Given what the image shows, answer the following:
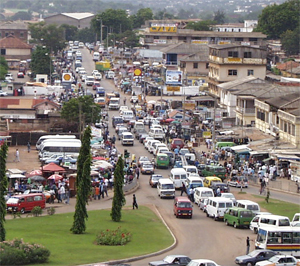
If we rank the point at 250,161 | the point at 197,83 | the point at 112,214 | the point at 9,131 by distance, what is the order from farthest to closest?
the point at 197,83, the point at 9,131, the point at 250,161, the point at 112,214

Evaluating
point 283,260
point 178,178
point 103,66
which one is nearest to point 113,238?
point 283,260

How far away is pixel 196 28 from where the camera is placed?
16362 centimetres

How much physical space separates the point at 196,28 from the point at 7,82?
71020 mm

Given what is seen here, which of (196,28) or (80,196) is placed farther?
(196,28)

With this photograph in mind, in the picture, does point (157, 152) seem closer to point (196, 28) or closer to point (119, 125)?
point (119, 125)

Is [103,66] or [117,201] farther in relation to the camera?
[103,66]

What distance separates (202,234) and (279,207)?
7.72m

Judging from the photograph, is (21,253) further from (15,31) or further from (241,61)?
(15,31)

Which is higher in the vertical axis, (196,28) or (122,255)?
(196,28)

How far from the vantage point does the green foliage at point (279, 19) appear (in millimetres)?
148375

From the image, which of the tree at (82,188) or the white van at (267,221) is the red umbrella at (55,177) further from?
the white van at (267,221)

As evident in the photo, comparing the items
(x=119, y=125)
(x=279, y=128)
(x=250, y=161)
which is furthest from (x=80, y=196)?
(x=119, y=125)

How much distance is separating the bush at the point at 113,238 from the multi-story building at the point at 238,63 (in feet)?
183

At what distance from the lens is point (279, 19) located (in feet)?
487
